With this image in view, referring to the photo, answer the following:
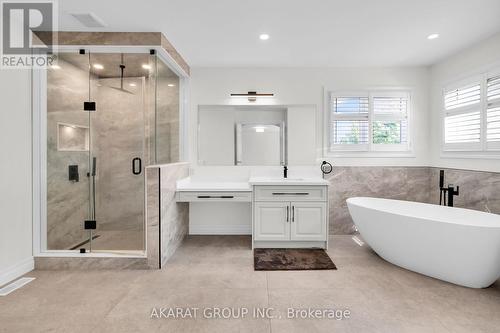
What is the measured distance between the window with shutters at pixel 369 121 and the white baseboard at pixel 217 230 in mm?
1824

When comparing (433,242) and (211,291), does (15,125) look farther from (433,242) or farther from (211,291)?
(433,242)

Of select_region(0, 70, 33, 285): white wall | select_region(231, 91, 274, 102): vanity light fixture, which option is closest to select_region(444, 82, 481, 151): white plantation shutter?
select_region(231, 91, 274, 102): vanity light fixture

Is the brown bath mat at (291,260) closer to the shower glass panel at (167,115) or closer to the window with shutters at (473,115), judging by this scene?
the shower glass panel at (167,115)

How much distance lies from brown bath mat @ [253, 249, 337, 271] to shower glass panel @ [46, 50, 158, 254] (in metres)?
1.36

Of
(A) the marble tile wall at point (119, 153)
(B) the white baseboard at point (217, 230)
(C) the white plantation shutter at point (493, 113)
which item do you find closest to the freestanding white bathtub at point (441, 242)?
(C) the white plantation shutter at point (493, 113)

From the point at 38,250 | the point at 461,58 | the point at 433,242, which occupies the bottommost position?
the point at 38,250

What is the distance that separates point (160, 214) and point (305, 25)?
2.46 m

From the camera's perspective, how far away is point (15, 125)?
2602 mm

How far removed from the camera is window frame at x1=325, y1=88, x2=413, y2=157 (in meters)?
3.96

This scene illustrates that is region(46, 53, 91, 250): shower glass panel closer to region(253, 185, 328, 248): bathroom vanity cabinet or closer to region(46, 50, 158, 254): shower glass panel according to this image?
region(46, 50, 158, 254): shower glass panel

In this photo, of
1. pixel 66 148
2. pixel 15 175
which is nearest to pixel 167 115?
pixel 66 148

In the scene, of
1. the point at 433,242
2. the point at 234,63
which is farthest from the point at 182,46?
the point at 433,242

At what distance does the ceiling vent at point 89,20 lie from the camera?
253 cm

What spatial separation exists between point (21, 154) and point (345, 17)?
11.3ft
